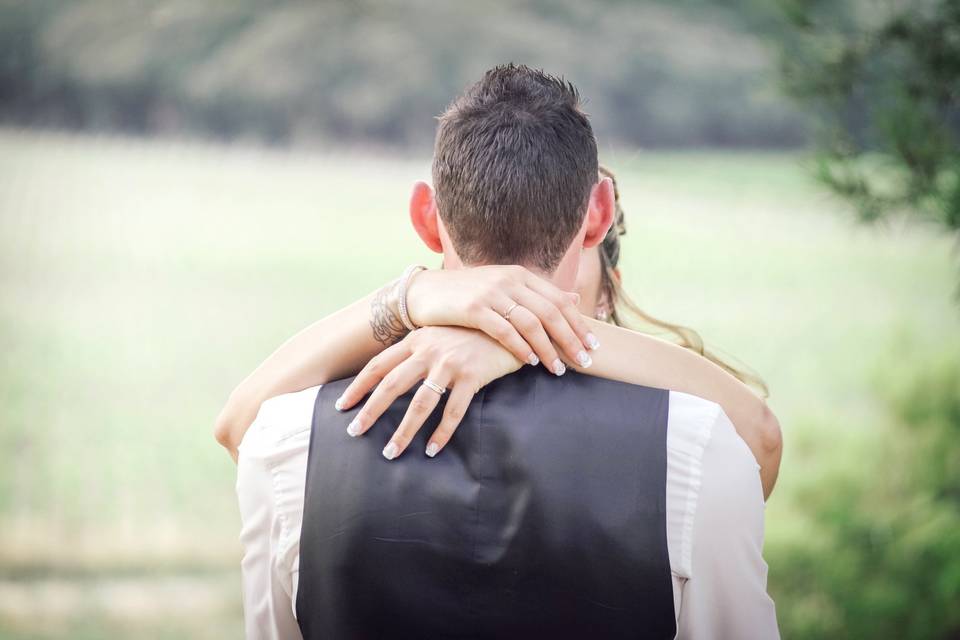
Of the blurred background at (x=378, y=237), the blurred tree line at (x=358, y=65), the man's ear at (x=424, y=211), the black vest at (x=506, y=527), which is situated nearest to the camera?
the black vest at (x=506, y=527)

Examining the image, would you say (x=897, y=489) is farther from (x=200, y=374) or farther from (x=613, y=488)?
(x=200, y=374)

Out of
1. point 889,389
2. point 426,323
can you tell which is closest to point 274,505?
point 426,323

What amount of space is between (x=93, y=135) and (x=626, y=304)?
23.9ft

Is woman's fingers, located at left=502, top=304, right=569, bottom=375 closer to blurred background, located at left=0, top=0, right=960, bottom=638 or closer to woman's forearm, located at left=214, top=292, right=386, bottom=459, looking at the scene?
woman's forearm, located at left=214, top=292, right=386, bottom=459

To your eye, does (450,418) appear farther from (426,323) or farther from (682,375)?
(682,375)

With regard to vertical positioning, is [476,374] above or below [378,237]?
below

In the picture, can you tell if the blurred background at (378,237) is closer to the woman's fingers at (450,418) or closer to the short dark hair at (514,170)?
the short dark hair at (514,170)

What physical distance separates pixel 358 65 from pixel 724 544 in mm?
8304

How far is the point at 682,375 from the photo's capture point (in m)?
1.32

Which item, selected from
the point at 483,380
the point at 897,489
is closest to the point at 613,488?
the point at 483,380

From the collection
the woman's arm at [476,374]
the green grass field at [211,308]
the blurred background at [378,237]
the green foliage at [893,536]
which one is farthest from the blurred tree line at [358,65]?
the woman's arm at [476,374]

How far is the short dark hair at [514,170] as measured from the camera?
1294mm

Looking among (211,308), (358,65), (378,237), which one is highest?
(358,65)

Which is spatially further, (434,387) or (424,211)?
(424,211)
